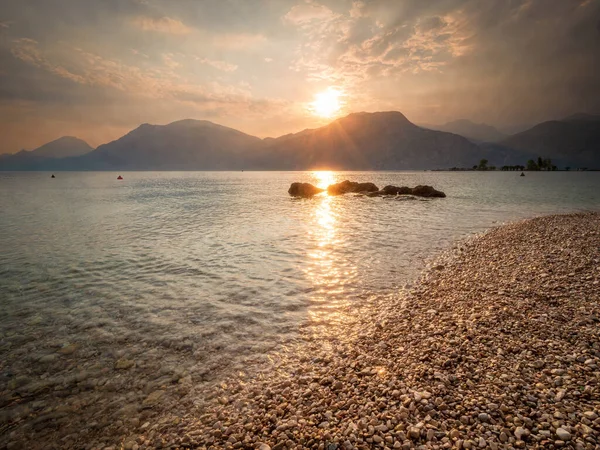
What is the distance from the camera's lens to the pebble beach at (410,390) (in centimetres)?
468

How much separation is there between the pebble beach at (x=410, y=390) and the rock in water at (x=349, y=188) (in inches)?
2450

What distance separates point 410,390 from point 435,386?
0.53m

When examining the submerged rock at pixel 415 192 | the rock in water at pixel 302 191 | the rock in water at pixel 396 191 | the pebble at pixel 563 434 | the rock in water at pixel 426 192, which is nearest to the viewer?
the pebble at pixel 563 434

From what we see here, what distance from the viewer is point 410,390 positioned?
572 centimetres

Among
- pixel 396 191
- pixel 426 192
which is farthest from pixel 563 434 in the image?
pixel 396 191

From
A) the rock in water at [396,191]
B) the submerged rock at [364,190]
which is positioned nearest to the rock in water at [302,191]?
the submerged rock at [364,190]

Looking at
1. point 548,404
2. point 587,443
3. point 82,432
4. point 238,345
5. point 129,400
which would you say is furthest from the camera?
point 238,345

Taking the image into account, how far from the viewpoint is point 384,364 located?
6910 millimetres

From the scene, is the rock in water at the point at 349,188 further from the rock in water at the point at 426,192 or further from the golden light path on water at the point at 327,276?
the golden light path on water at the point at 327,276

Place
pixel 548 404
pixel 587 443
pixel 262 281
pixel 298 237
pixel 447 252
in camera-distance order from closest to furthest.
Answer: pixel 587 443 < pixel 548 404 < pixel 262 281 < pixel 447 252 < pixel 298 237

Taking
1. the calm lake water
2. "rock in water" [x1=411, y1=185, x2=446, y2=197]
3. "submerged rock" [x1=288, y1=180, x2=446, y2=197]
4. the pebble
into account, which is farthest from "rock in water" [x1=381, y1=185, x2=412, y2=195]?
the pebble

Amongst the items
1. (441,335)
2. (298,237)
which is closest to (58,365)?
(441,335)

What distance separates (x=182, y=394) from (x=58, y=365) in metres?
4.07

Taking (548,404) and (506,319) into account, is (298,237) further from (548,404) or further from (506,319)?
(548,404)
